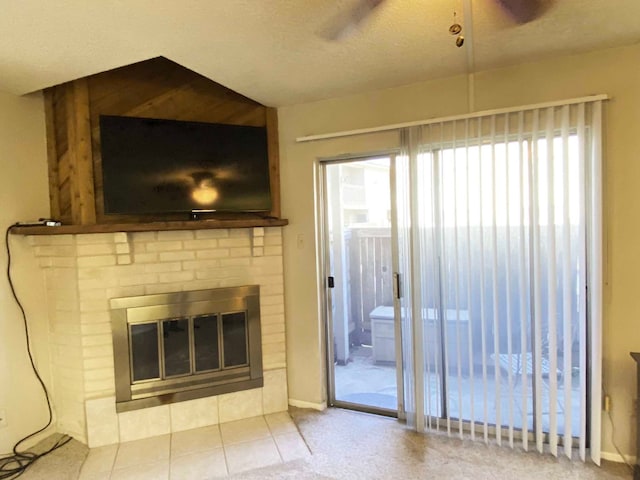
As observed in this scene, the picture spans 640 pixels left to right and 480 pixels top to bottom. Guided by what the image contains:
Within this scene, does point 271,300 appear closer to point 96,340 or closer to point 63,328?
point 96,340

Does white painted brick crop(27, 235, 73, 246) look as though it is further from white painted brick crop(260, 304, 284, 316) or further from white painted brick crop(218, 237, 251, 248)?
white painted brick crop(260, 304, 284, 316)

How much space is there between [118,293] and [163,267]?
325 mm

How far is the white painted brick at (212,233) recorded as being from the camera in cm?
281

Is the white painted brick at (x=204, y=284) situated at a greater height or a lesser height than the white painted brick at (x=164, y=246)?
lesser

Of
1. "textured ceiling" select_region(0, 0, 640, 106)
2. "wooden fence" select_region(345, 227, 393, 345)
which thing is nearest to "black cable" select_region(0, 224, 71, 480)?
"textured ceiling" select_region(0, 0, 640, 106)

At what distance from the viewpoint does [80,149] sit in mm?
2506

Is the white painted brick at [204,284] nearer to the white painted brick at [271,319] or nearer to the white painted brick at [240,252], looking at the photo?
the white painted brick at [240,252]

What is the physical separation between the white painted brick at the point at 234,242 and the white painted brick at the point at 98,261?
71 cm

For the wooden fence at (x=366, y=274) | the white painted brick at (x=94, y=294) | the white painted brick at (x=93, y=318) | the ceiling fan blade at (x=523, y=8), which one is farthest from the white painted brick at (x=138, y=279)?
the ceiling fan blade at (x=523, y=8)

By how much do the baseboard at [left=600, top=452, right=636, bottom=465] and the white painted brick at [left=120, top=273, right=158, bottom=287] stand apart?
295cm

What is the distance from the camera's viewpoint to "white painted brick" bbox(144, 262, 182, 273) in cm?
271

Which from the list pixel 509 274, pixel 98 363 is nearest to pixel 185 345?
pixel 98 363

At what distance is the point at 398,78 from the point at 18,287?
280cm

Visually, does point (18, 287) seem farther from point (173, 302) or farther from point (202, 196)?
point (202, 196)
